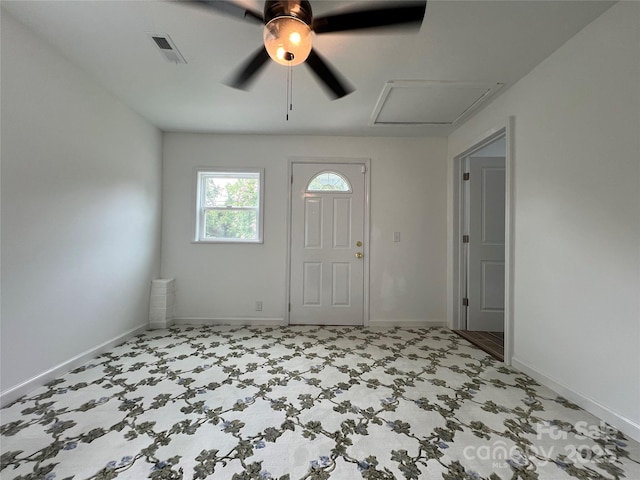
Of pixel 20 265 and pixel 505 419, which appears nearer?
pixel 505 419

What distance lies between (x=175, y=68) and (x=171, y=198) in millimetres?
1721

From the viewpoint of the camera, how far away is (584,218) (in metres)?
1.75

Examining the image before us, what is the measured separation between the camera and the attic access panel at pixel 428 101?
2.32m

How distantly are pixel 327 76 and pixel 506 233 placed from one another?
200 centimetres

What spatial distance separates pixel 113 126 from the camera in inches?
103

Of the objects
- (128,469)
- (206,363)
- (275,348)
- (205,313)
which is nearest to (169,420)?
(128,469)

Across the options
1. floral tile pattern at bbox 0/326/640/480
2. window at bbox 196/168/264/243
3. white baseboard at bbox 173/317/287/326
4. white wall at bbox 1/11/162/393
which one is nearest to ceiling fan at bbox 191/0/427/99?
white wall at bbox 1/11/162/393

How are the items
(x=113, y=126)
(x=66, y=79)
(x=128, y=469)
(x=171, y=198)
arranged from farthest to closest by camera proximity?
1. (x=171, y=198)
2. (x=113, y=126)
3. (x=66, y=79)
4. (x=128, y=469)

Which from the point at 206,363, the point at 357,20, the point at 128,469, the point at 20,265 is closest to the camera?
the point at 128,469

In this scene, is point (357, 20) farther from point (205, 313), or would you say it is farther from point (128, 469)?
point (205, 313)

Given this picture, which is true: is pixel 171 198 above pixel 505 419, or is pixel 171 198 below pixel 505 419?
above

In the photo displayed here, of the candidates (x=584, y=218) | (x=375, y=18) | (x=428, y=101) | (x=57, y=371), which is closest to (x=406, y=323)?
(x=584, y=218)

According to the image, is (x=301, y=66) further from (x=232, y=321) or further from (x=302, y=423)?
(x=232, y=321)

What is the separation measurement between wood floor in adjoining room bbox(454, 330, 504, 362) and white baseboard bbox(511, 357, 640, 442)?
354 mm
